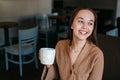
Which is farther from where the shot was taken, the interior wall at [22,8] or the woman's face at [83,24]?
the interior wall at [22,8]

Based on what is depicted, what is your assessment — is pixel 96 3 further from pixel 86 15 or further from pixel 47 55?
pixel 47 55

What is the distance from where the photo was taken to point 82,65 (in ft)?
4.58

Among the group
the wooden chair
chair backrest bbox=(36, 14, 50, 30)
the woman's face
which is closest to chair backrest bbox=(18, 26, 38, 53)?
the wooden chair

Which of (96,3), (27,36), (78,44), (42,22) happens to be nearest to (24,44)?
(27,36)

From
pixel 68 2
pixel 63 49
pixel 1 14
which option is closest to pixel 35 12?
pixel 1 14

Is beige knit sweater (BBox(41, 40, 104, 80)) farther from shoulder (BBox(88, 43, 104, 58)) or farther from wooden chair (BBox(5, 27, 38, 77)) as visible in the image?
wooden chair (BBox(5, 27, 38, 77))

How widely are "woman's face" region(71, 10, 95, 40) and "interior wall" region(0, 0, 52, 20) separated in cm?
392

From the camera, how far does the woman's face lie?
4.43ft

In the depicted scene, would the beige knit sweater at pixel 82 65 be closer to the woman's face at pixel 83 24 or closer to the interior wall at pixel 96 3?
the woman's face at pixel 83 24

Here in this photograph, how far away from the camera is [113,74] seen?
6.12 feet

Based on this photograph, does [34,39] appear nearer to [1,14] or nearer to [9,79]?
[9,79]

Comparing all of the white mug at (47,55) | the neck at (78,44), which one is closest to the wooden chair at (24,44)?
the neck at (78,44)

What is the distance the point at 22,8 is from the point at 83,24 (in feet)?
13.9

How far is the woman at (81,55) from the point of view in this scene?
53.6 inches
